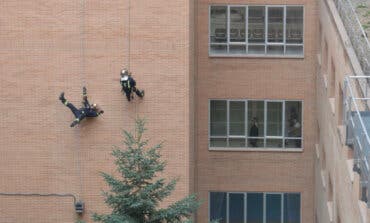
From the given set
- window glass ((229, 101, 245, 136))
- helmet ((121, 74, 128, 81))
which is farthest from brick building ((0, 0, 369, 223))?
window glass ((229, 101, 245, 136))

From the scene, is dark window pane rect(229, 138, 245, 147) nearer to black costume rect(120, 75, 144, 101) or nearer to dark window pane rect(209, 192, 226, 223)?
dark window pane rect(209, 192, 226, 223)

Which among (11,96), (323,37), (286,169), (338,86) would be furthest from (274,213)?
(11,96)

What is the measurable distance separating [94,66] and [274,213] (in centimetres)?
944

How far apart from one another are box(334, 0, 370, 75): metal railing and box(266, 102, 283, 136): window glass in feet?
18.2

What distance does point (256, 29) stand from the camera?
32.9 m

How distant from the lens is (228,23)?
3294cm

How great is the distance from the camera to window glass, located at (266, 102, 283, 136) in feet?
108

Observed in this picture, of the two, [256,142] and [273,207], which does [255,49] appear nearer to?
[256,142]

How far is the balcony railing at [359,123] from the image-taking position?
18438 mm

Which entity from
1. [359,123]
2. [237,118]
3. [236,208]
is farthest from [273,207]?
[359,123]

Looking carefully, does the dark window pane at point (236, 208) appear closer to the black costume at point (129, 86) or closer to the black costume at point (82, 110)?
the black costume at point (129, 86)

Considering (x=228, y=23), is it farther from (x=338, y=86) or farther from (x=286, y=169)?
(x=338, y=86)

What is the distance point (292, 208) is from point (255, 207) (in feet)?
3.89

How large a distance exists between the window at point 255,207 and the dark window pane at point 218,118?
199cm
